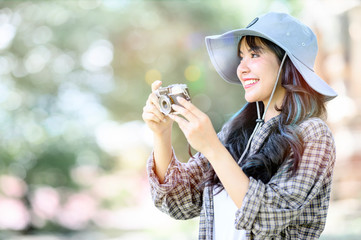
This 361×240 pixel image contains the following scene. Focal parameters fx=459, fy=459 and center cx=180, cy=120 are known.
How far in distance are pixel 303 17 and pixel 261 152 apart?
A: 20.2ft

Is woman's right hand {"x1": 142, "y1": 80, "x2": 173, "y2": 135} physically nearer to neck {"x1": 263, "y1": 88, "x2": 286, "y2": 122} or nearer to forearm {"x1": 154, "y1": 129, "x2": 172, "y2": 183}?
forearm {"x1": 154, "y1": 129, "x2": 172, "y2": 183}

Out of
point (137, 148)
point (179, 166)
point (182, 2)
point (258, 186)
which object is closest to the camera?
point (258, 186)

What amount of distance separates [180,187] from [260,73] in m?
0.42

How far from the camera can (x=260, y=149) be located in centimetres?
130

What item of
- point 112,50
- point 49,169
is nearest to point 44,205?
point 49,169

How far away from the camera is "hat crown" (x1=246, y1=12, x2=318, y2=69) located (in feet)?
4.19

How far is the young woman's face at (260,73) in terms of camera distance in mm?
1312

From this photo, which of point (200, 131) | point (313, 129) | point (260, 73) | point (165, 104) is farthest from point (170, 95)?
point (313, 129)

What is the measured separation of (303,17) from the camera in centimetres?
697

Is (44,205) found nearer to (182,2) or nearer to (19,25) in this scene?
(19,25)

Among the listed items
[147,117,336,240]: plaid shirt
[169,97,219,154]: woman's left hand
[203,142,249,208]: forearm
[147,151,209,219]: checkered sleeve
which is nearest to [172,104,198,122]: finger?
[169,97,219,154]: woman's left hand

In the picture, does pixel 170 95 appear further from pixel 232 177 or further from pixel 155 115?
pixel 232 177

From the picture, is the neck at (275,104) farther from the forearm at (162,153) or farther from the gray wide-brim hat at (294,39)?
the forearm at (162,153)

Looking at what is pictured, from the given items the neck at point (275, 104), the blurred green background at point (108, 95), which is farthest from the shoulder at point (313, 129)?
the blurred green background at point (108, 95)
